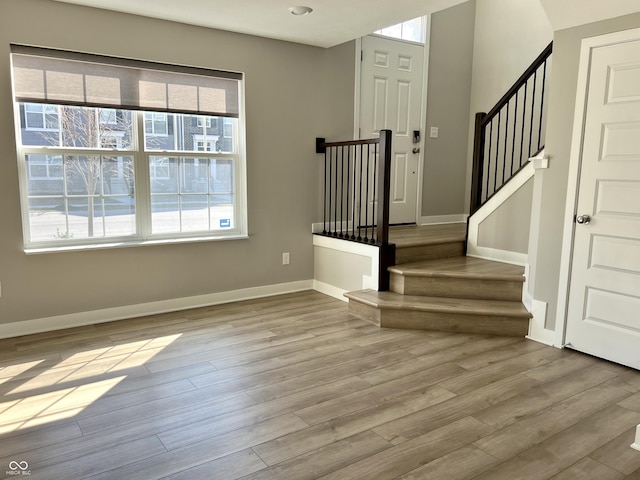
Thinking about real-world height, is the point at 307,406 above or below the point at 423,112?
below

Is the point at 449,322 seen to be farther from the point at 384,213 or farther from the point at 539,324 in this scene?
the point at 384,213

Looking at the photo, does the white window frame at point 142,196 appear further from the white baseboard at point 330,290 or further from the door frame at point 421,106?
the door frame at point 421,106

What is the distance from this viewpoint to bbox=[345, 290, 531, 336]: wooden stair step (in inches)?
141

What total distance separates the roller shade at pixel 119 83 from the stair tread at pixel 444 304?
209cm

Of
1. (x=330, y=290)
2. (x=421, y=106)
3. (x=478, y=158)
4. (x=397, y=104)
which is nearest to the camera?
(x=478, y=158)

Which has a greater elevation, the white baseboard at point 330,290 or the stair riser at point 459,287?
the stair riser at point 459,287

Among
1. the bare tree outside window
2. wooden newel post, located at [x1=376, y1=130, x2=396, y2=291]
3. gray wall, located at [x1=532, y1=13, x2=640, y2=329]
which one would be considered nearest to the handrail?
gray wall, located at [x1=532, y1=13, x2=640, y2=329]

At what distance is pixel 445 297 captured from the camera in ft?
12.9

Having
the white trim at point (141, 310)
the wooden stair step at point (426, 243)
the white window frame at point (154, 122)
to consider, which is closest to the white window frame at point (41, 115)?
the white window frame at point (154, 122)

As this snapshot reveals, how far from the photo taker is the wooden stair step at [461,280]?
12.5 ft

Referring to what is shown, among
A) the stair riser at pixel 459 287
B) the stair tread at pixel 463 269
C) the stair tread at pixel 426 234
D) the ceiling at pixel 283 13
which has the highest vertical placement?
the ceiling at pixel 283 13

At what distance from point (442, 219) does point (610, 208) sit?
2934 mm

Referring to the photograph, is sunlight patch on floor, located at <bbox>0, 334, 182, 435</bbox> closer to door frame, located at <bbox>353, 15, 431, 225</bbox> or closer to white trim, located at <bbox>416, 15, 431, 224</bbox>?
door frame, located at <bbox>353, 15, 431, 225</bbox>

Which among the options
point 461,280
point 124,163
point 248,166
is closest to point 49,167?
point 124,163
